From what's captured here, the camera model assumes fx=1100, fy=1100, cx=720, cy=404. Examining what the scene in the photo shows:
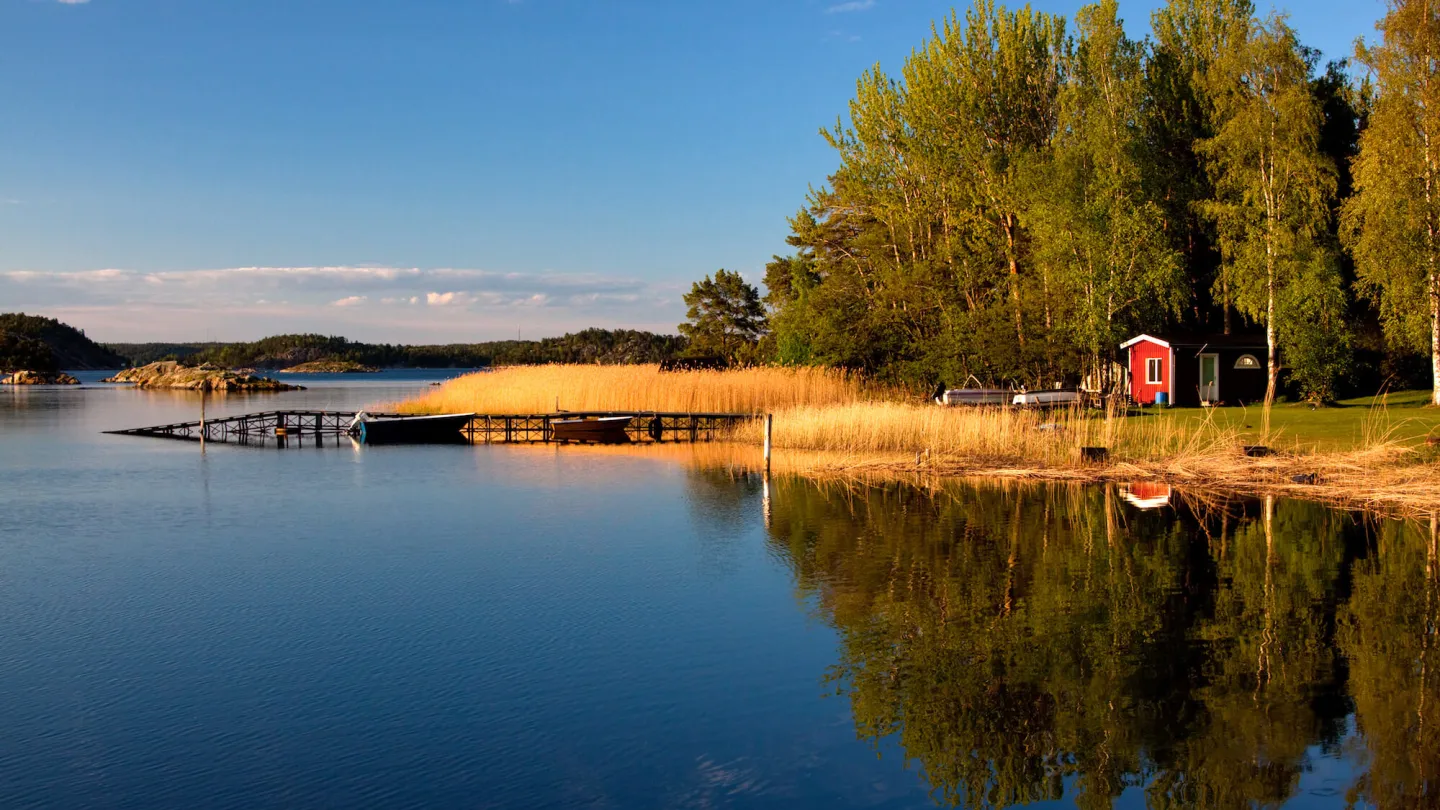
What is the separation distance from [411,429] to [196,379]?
79.3m

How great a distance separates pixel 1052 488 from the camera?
2278 centimetres

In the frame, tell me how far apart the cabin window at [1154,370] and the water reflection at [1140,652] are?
942 inches

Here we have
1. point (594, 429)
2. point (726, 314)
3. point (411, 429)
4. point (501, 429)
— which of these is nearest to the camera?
point (594, 429)

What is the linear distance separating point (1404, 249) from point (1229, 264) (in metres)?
8.94

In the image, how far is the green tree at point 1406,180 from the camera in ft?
108

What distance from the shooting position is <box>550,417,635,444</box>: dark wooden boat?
3888 centimetres

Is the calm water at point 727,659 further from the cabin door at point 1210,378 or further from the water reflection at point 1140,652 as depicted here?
the cabin door at point 1210,378

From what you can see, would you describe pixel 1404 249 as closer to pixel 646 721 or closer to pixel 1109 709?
pixel 1109 709

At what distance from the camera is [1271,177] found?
125 ft

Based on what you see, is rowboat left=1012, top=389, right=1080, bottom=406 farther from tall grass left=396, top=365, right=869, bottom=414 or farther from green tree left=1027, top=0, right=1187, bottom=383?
tall grass left=396, top=365, right=869, bottom=414

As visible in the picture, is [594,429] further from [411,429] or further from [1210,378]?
[1210,378]

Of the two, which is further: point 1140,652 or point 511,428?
point 511,428

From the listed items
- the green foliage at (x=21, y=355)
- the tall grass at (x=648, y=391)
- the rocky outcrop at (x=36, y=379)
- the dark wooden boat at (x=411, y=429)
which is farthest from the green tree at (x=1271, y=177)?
the green foliage at (x=21, y=355)

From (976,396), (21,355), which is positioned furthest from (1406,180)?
(21,355)
